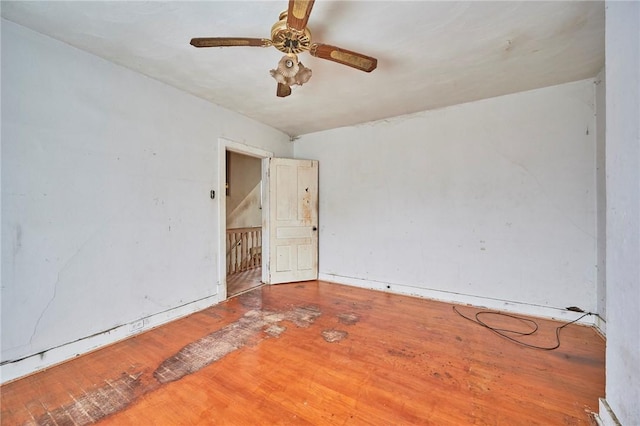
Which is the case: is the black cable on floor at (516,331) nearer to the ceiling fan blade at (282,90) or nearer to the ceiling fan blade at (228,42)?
the ceiling fan blade at (282,90)

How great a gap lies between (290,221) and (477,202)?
275 cm

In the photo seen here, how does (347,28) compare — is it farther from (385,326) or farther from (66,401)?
→ (66,401)

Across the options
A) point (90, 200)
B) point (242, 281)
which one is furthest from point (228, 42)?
point (242, 281)

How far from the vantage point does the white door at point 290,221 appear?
3.96 m

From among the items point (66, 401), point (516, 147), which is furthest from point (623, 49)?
point (66, 401)

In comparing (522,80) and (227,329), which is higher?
(522,80)

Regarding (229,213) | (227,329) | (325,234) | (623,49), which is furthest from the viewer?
(229,213)

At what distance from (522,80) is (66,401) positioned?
185 inches

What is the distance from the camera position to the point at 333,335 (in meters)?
2.32

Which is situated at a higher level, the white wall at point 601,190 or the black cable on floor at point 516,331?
the white wall at point 601,190

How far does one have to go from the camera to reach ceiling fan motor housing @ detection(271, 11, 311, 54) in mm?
1463

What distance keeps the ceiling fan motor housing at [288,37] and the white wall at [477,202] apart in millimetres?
2343

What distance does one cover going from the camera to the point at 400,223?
357cm

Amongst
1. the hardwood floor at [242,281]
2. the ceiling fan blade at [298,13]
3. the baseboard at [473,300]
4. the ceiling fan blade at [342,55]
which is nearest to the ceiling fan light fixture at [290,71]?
the ceiling fan blade at [342,55]
